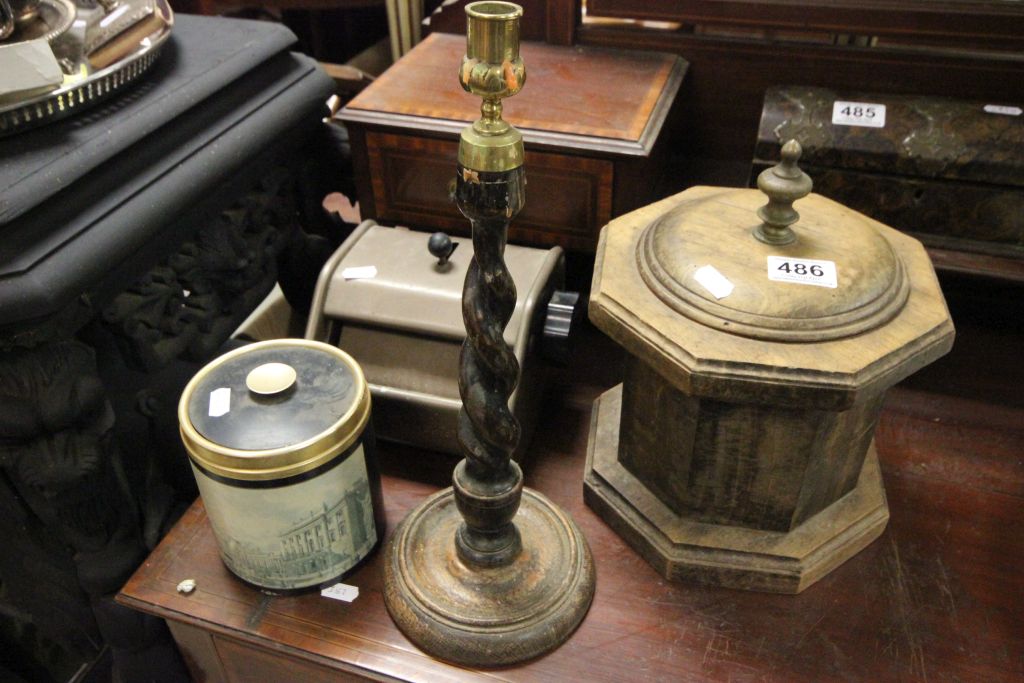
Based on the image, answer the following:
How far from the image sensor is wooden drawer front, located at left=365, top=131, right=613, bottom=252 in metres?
1.12

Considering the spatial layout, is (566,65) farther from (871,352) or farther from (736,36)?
(871,352)

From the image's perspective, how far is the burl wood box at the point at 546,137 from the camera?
1.10 metres

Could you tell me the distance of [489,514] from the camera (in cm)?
86

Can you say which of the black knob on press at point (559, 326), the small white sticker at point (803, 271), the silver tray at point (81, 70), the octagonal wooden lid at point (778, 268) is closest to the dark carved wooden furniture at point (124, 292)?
the silver tray at point (81, 70)

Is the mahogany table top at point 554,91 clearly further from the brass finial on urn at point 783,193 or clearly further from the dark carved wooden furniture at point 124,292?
the brass finial on urn at point 783,193

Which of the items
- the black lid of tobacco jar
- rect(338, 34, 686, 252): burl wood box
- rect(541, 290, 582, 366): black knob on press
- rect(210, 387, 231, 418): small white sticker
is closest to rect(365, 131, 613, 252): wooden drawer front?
rect(338, 34, 686, 252): burl wood box

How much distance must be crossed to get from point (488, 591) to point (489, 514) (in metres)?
0.10

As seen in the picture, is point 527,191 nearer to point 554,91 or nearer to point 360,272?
point 554,91

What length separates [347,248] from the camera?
1130 millimetres

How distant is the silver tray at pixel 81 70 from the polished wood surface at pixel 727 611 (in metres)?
0.50

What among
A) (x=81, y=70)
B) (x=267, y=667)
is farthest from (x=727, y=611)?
(x=81, y=70)

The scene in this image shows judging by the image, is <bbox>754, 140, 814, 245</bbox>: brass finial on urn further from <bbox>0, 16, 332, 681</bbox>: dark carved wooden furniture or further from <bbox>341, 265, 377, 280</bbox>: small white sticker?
<bbox>0, 16, 332, 681</bbox>: dark carved wooden furniture

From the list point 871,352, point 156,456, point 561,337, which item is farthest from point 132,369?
point 871,352

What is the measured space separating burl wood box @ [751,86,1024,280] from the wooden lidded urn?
21 centimetres
